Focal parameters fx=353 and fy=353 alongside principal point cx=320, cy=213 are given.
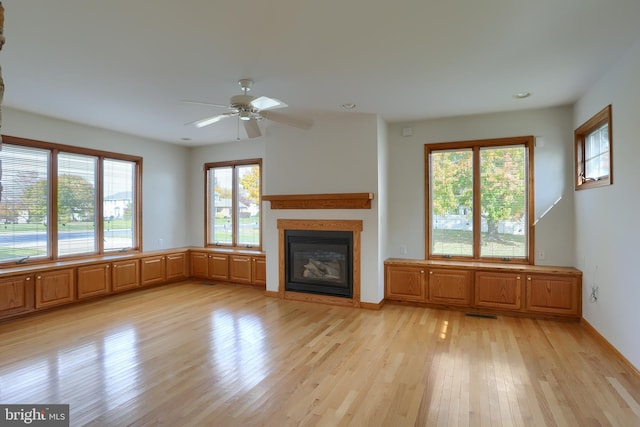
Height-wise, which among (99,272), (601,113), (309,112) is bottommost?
(99,272)

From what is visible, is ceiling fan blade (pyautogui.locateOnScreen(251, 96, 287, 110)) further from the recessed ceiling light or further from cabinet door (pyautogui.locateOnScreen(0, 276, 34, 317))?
cabinet door (pyautogui.locateOnScreen(0, 276, 34, 317))

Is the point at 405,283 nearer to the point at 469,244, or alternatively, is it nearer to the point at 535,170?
the point at 469,244

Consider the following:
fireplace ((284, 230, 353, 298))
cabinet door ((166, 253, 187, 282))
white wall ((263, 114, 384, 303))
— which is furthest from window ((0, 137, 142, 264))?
fireplace ((284, 230, 353, 298))

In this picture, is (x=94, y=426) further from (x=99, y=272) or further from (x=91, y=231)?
(x=91, y=231)

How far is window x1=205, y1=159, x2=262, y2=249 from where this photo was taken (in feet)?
22.7

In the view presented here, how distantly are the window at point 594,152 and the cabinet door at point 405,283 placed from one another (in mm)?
2327

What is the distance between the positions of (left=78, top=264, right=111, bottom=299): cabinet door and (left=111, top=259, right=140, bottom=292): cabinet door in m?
0.10

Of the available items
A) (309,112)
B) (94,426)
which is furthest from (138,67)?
(94,426)

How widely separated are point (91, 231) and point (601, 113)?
Answer: 7295 mm

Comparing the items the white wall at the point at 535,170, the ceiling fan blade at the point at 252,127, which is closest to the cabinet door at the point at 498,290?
→ the white wall at the point at 535,170

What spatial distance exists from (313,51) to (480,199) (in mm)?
3429

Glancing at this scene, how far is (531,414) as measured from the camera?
250cm

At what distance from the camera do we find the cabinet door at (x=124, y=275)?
5.81m

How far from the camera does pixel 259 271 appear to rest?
6.46 meters
